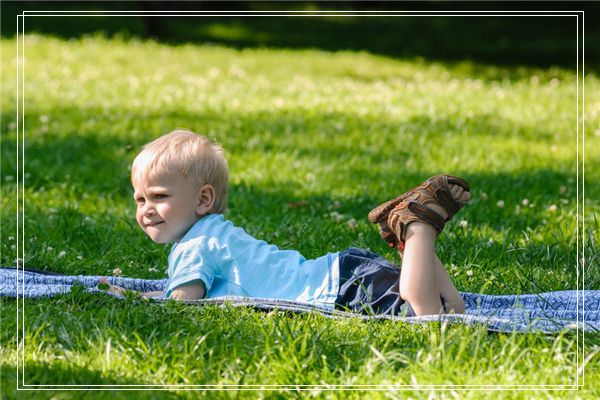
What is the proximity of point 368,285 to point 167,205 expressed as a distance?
0.90m

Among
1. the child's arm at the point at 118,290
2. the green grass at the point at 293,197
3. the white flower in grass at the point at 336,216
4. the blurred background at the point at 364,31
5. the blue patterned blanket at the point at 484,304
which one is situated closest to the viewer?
the green grass at the point at 293,197

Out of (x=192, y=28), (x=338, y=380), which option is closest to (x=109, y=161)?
(x=338, y=380)

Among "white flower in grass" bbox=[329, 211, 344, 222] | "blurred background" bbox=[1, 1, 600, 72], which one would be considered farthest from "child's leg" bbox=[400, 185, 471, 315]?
"blurred background" bbox=[1, 1, 600, 72]

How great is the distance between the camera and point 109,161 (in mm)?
7227

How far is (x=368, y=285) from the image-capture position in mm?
3975

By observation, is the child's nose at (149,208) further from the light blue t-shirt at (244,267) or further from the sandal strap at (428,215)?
the sandal strap at (428,215)

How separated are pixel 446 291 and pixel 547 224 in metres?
1.90

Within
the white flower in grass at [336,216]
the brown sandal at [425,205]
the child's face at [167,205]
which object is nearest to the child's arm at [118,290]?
the child's face at [167,205]

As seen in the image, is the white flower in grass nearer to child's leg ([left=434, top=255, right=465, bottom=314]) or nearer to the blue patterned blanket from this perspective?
the blue patterned blanket

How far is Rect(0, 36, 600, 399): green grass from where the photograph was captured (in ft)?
10.6

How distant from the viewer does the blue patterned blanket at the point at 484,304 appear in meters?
3.60

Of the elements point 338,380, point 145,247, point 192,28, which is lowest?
point 338,380

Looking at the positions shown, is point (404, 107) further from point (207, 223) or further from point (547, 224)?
point (207, 223)

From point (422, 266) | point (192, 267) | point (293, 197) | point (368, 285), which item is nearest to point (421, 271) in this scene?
point (422, 266)
